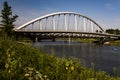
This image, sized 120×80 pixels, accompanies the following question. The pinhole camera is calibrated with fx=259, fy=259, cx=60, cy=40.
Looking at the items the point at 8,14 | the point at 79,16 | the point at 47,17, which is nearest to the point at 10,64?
the point at 8,14

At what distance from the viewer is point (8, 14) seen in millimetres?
68312

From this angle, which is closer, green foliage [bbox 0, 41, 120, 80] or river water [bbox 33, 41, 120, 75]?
green foliage [bbox 0, 41, 120, 80]

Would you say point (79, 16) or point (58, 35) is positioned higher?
point (79, 16)

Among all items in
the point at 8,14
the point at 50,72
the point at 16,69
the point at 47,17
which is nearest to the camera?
the point at 16,69

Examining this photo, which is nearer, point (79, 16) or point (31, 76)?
point (31, 76)

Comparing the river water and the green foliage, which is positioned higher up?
the green foliage

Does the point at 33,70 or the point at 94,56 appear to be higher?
the point at 33,70

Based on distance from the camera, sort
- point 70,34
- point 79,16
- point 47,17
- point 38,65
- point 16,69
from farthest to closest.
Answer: point 79,16
point 47,17
point 70,34
point 38,65
point 16,69

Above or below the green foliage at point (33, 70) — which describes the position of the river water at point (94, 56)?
below

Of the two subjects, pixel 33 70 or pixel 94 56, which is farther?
pixel 94 56

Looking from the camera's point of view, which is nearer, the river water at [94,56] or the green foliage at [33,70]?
the green foliage at [33,70]

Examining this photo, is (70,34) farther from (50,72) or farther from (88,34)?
(50,72)

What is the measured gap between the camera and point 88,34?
114 metres

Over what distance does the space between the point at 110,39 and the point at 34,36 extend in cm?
5027
